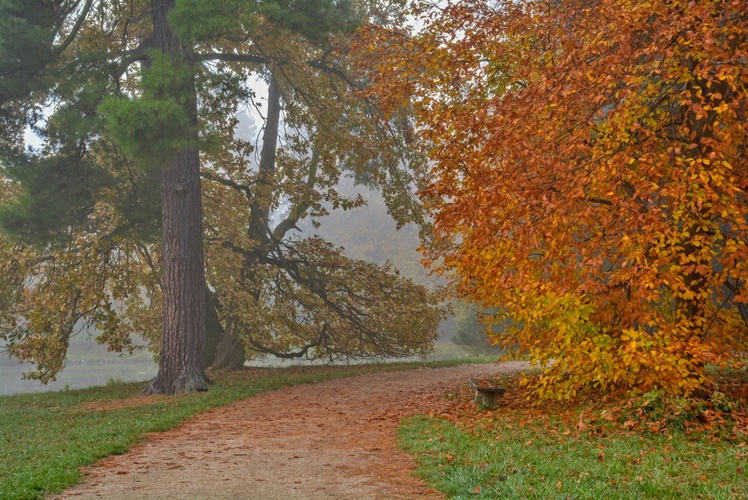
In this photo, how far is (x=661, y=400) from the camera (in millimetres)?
8109

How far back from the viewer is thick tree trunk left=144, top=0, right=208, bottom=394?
13.5 m

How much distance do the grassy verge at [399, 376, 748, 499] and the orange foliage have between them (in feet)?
1.56

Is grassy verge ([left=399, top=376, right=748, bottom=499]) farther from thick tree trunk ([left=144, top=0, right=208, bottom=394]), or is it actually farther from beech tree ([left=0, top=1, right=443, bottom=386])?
beech tree ([left=0, top=1, right=443, bottom=386])

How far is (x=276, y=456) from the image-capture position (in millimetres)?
7293

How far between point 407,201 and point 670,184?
10214 millimetres

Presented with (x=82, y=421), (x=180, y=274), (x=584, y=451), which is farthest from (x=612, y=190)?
(x=180, y=274)

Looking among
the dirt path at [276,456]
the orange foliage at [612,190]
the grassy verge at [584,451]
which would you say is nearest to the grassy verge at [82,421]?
the dirt path at [276,456]

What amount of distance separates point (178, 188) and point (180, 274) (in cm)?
168

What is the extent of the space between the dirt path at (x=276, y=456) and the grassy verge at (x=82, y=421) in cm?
27

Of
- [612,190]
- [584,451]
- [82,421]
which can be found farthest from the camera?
[82,421]

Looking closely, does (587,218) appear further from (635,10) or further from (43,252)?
(43,252)

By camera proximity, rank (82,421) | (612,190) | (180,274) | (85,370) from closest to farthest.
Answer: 1. (612,190)
2. (82,421)
3. (180,274)
4. (85,370)

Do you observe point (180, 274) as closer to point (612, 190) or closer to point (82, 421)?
point (82, 421)

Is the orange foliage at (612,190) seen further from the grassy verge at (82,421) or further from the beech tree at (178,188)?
the beech tree at (178,188)
